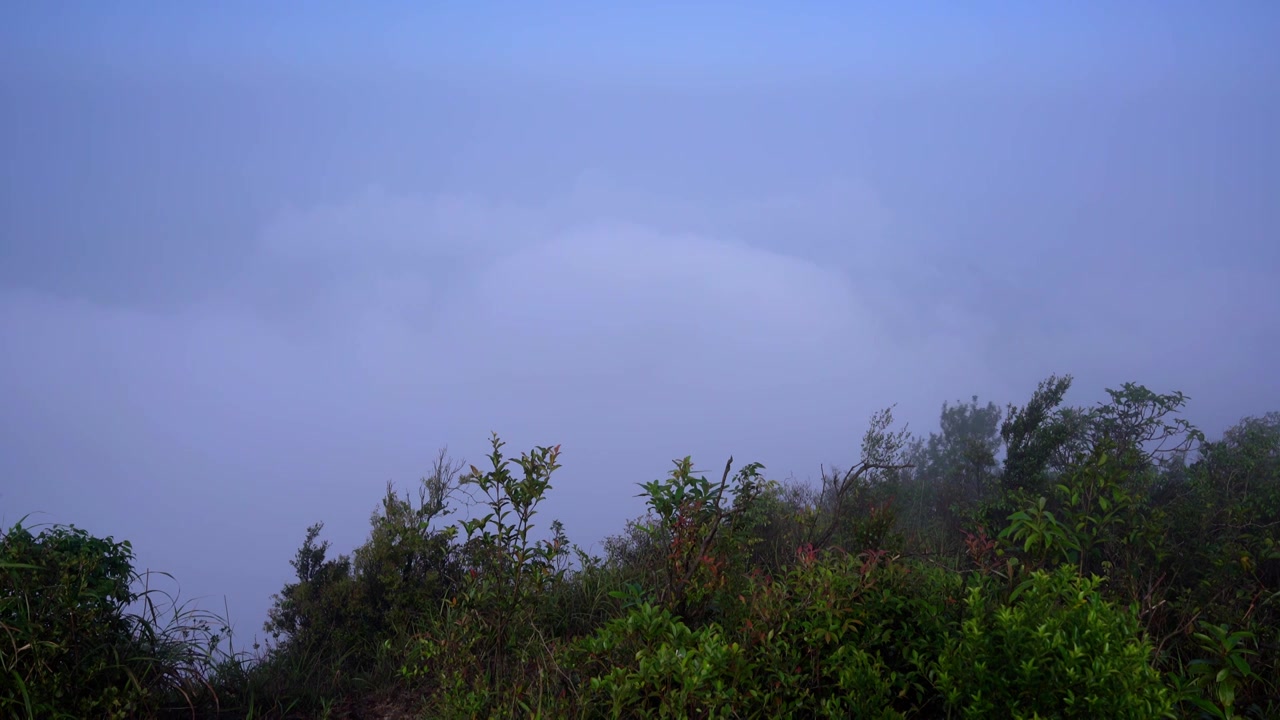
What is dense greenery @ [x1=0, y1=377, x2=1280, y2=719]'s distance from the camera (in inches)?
150

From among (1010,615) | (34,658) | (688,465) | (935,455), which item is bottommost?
(1010,615)

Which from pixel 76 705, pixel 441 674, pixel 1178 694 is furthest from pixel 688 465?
pixel 76 705

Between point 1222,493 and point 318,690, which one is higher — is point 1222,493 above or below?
above

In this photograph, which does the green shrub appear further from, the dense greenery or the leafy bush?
the leafy bush

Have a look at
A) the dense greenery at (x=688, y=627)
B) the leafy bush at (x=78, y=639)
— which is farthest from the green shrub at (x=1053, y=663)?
the leafy bush at (x=78, y=639)

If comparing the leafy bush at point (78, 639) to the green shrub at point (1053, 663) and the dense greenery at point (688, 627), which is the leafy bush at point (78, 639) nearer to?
the dense greenery at point (688, 627)

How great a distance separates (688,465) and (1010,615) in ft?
7.23

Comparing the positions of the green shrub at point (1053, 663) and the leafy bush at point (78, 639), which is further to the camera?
the leafy bush at point (78, 639)

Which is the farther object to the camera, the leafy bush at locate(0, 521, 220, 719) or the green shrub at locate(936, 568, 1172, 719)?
the leafy bush at locate(0, 521, 220, 719)

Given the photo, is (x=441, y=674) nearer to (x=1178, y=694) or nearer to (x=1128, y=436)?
(x=1178, y=694)

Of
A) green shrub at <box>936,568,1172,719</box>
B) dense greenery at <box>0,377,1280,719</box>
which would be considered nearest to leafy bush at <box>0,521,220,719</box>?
dense greenery at <box>0,377,1280,719</box>

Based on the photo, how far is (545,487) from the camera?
5535mm

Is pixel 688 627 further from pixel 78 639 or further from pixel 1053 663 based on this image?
pixel 78 639

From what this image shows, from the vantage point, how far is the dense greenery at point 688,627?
3822 mm
